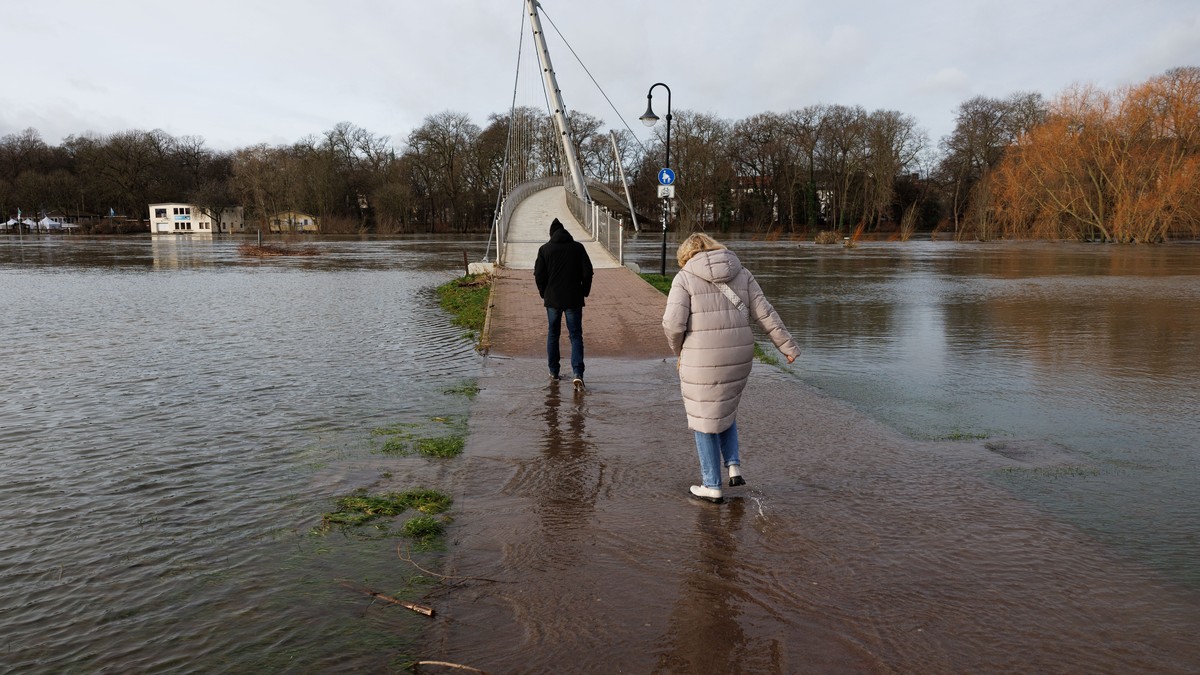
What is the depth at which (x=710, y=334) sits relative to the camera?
16.0 ft

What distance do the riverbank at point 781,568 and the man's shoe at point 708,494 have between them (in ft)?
0.19

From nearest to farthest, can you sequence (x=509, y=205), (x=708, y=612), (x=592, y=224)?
(x=708, y=612), (x=592, y=224), (x=509, y=205)

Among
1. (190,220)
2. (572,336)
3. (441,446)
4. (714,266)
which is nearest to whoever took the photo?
(714,266)

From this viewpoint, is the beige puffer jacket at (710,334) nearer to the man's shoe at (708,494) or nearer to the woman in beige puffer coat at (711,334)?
the woman in beige puffer coat at (711,334)

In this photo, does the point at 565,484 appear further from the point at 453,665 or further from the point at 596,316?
the point at 596,316

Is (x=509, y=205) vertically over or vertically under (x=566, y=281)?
over

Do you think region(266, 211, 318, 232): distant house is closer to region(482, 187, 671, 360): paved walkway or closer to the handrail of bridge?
the handrail of bridge

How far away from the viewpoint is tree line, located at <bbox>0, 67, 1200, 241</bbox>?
4800cm

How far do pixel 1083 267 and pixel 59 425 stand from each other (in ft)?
102

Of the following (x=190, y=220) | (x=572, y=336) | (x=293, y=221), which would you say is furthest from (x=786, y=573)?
(x=190, y=220)

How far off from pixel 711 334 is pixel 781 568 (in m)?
1.41

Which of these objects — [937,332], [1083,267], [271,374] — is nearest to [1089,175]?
[1083,267]

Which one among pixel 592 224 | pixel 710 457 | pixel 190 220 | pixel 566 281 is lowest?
pixel 710 457

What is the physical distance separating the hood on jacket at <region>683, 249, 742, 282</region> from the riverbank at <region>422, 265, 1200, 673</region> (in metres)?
1.34
